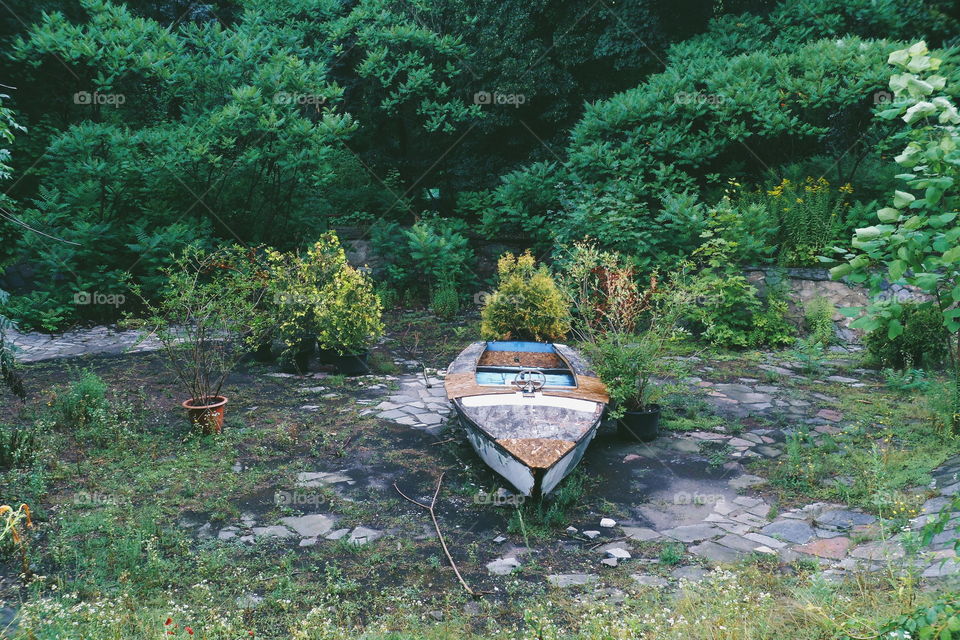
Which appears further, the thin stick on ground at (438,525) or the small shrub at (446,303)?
the small shrub at (446,303)

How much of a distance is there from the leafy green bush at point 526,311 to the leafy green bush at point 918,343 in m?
3.67

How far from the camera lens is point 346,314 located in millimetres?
8492

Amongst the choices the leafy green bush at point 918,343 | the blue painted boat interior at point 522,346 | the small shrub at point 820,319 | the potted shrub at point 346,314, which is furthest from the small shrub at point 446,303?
the leafy green bush at point 918,343

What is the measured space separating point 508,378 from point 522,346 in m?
0.93

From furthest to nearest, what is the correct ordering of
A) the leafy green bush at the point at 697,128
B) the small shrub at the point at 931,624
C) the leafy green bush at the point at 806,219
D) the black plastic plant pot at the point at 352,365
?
the leafy green bush at the point at 697,128
the leafy green bush at the point at 806,219
the black plastic plant pot at the point at 352,365
the small shrub at the point at 931,624

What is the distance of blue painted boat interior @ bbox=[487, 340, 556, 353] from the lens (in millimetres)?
7750

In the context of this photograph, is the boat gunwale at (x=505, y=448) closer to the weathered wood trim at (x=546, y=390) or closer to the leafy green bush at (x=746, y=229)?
the weathered wood trim at (x=546, y=390)

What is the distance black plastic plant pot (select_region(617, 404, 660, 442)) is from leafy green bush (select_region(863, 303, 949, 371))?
127 inches

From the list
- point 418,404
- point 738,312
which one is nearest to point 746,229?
point 738,312

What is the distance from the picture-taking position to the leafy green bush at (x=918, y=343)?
7961 mm

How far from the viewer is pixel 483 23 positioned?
1327 centimetres

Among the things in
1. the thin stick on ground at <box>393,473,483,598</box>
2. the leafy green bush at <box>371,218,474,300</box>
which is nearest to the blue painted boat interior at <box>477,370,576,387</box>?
the thin stick on ground at <box>393,473,483,598</box>

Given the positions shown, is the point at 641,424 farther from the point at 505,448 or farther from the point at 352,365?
the point at 352,365

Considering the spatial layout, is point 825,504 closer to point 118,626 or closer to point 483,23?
point 118,626
